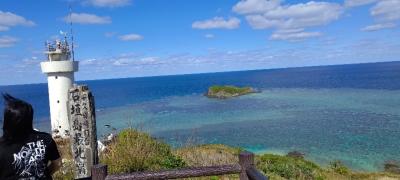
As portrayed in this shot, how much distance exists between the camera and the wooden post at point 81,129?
23.4 ft

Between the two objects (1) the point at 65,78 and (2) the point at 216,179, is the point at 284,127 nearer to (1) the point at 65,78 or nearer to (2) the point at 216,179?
(1) the point at 65,78

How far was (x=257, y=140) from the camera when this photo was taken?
3225 cm

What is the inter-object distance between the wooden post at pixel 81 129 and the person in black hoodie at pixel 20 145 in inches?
154

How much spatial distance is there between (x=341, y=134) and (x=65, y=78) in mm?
23075

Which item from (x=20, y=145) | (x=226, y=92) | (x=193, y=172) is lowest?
(x=226, y=92)

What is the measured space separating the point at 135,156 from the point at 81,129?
1.56 meters

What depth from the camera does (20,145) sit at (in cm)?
316

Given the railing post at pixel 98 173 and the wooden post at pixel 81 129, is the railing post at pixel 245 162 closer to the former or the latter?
the railing post at pixel 98 173

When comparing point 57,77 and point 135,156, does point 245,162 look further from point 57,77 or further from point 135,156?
point 57,77

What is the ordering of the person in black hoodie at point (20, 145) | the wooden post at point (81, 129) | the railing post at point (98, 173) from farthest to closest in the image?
the wooden post at point (81, 129) < the railing post at point (98, 173) < the person in black hoodie at point (20, 145)

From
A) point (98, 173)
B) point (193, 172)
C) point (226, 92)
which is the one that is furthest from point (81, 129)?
point (226, 92)

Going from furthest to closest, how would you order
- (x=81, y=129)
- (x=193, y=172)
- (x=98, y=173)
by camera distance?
(x=81, y=129), (x=193, y=172), (x=98, y=173)

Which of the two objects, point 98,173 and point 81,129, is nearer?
point 98,173

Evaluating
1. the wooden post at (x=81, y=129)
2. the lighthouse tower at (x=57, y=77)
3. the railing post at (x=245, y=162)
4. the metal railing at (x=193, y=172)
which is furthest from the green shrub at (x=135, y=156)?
the lighthouse tower at (x=57, y=77)
